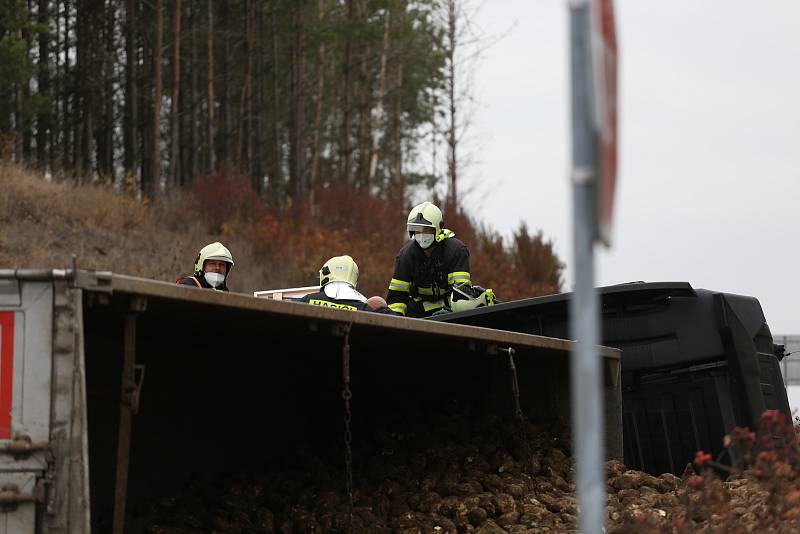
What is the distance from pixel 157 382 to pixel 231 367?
77 cm

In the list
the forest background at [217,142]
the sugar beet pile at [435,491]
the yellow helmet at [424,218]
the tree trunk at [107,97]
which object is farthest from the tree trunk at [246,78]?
the sugar beet pile at [435,491]

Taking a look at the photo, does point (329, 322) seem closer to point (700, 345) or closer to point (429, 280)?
point (700, 345)

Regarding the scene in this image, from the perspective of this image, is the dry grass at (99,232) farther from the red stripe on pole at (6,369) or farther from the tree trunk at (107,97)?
the red stripe on pole at (6,369)

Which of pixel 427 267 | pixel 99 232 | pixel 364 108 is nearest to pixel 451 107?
pixel 364 108

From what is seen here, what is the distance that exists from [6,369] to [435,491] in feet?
13.6

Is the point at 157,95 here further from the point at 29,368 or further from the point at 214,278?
the point at 29,368

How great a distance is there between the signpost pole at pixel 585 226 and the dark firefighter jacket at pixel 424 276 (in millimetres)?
8687

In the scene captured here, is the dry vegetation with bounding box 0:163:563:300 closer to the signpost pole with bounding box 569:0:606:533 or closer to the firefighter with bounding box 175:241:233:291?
the firefighter with bounding box 175:241:233:291

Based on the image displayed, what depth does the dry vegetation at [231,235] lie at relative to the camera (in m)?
24.6

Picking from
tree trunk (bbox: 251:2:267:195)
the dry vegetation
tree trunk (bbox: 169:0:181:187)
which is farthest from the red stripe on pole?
tree trunk (bbox: 251:2:267:195)

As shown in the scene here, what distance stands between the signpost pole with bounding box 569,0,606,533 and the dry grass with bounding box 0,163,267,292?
20200 millimetres

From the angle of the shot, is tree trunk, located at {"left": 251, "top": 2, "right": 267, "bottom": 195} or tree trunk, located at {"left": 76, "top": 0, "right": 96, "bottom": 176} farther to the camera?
tree trunk, located at {"left": 251, "top": 2, "right": 267, "bottom": 195}

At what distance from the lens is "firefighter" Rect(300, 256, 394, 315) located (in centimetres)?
1076

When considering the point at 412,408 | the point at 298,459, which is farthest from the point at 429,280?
the point at 298,459
